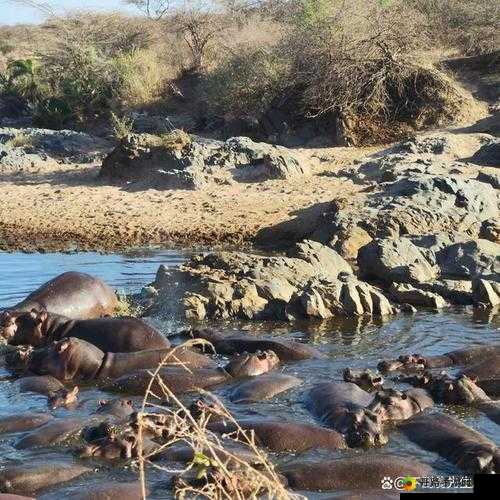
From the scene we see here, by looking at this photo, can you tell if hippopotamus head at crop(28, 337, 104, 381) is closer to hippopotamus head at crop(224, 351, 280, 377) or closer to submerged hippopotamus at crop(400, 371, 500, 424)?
hippopotamus head at crop(224, 351, 280, 377)

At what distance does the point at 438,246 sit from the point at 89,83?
16.7m

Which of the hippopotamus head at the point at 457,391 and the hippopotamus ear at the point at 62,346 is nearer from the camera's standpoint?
the hippopotamus head at the point at 457,391

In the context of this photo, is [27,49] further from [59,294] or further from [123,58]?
[59,294]

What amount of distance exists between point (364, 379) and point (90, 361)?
7.74 feet

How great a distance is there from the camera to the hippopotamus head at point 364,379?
8.27 metres

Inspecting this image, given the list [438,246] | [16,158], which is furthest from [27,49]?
[438,246]

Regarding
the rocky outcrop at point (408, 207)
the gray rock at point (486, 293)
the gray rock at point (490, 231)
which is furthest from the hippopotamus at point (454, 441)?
the gray rock at point (490, 231)

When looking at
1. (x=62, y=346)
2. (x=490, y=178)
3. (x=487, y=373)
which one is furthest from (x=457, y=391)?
(x=490, y=178)

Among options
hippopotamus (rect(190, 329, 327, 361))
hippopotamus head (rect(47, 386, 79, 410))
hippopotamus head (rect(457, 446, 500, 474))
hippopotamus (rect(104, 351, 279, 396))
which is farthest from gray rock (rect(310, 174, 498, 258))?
hippopotamus head (rect(457, 446, 500, 474))

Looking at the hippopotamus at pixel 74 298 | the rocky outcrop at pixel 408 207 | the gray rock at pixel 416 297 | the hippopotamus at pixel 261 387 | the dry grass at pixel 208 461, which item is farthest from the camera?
the rocky outcrop at pixel 408 207

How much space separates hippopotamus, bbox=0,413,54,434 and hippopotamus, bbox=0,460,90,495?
747 millimetres

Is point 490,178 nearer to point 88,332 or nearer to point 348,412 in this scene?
point 88,332

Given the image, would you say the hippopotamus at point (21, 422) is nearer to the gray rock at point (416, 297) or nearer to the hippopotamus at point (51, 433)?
the hippopotamus at point (51, 433)

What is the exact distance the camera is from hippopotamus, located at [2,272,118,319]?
423 inches
